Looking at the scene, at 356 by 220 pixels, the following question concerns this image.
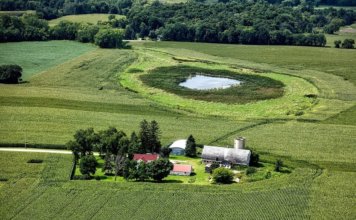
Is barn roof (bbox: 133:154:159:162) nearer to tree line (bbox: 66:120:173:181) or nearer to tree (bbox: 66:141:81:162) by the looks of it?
tree line (bbox: 66:120:173:181)

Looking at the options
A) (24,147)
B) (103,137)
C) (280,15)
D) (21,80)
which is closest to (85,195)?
(103,137)

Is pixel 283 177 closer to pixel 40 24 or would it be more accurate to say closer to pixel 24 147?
pixel 24 147

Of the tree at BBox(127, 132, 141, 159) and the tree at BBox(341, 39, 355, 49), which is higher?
the tree at BBox(341, 39, 355, 49)

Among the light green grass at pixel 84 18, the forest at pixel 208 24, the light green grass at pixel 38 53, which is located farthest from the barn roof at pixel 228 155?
the light green grass at pixel 84 18

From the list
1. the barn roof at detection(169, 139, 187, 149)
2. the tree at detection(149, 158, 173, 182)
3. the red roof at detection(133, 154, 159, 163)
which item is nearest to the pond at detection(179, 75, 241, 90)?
the barn roof at detection(169, 139, 187, 149)

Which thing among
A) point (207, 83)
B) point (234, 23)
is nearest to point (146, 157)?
point (207, 83)

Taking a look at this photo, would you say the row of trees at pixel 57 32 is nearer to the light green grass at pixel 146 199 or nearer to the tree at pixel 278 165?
the tree at pixel 278 165

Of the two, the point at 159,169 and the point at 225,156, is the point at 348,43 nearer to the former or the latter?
the point at 225,156
